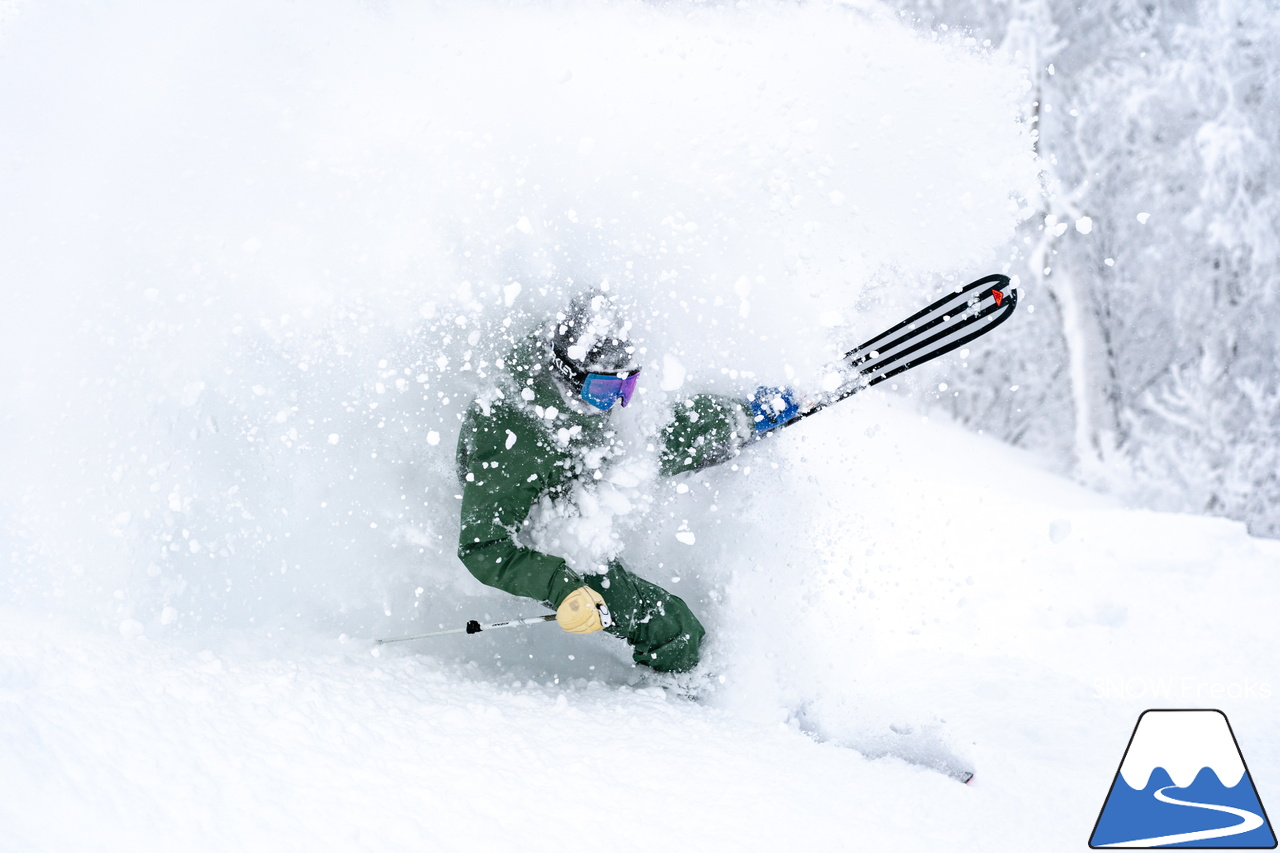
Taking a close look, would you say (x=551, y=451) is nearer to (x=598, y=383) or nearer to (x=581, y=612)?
(x=598, y=383)

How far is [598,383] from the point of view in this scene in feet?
8.34

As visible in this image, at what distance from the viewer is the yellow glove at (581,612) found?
2492 millimetres

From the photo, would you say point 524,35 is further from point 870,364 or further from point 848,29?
point 870,364

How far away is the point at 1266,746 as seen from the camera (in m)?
2.56

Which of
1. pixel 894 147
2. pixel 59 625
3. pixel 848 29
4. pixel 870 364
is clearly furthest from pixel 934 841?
pixel 848 29

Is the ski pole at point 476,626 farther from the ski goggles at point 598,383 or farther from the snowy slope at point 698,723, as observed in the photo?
the ski goggles at point 598,383

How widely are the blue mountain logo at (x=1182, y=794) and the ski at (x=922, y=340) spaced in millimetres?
1382

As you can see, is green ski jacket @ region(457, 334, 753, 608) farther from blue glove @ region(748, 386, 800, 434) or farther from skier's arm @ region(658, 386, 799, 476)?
blue glove @ region(748, 386, 800, 434)

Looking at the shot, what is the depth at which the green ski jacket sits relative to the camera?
8.37 ft

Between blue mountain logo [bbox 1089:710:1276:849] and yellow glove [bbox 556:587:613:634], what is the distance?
1.45m

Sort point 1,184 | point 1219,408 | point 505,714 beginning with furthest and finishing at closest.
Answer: point 1219,408 → point 1,184 → point 505,714

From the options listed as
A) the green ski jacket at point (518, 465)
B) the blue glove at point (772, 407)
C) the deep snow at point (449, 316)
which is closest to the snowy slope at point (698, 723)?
the deep snow at point (449, 316)

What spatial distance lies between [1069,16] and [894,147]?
10.8 meters

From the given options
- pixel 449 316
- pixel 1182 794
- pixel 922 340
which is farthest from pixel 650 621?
pixel 1182 794
